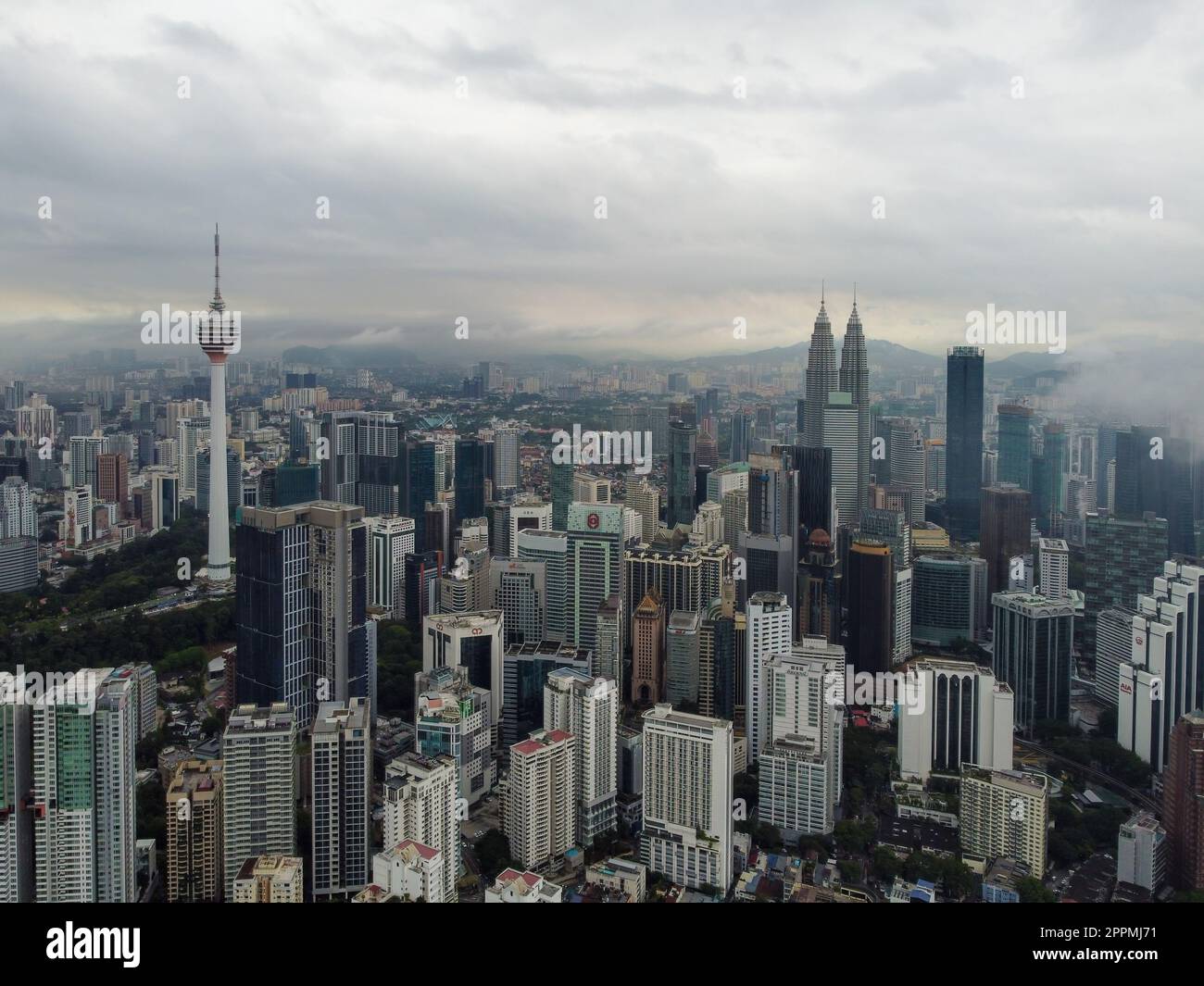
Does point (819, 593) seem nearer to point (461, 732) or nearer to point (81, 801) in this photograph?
point (461, 732)

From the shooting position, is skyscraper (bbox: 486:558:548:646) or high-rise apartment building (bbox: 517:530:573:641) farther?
skyscraper (bbox: 486:558:548:646)

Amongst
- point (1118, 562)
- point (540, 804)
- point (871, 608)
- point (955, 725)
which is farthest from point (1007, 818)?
point (1118, 562)

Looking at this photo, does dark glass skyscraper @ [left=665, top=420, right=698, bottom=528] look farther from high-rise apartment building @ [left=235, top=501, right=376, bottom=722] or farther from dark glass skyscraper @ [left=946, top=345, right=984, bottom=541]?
high-rise apartment building @ [left=235, top=501, right=376, bottom=722]

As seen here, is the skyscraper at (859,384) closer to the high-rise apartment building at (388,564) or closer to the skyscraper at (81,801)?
the high-rise apartment building at (388,564)
